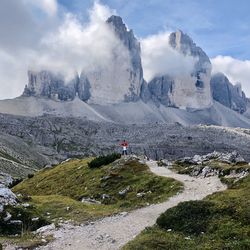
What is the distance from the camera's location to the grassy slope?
40688 millimetres

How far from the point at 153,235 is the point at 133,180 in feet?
90.3

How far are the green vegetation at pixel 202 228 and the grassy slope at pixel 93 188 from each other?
9.08 meters

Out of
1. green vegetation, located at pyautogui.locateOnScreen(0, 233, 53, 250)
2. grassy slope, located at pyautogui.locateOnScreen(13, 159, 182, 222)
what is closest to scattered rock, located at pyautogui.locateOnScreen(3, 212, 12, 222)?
green vegetation, located at pyautogui.locateOnScreen(0, 233, 53, 250)

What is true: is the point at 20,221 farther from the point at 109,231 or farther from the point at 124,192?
the point at 124,192

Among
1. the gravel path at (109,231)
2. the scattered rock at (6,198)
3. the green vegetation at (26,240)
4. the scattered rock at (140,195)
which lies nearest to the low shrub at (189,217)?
the gravel path at (109,231)

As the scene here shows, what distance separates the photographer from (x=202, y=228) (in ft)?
93.2

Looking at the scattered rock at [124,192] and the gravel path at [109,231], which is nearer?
the gravel path at [109,231]

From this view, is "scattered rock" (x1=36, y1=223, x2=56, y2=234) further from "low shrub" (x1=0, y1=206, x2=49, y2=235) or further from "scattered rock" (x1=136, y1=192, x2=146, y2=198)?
"scattered rock" (x1=136, y1=192, x2=146, y2=198)

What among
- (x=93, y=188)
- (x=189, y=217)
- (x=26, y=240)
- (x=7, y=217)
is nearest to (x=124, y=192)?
(x=93, y=188)

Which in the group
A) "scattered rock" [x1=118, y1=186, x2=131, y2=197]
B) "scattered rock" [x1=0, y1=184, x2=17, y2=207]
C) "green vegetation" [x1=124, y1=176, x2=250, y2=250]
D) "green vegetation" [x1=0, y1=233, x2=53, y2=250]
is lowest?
"green vegetation" [x1=0, y1=233, x2=53, y2=250]

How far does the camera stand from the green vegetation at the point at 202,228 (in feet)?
83.8

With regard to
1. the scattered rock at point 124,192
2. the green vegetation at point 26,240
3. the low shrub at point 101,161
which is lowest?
the green vegetation at point 26,240

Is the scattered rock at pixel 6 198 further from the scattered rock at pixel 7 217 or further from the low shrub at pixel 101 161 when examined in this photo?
the low shrub at pixel 101 161

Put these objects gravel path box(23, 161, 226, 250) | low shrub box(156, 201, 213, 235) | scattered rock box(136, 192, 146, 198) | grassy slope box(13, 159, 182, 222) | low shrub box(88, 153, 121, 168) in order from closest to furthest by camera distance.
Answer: gravel path box(23, 161, 226, 250) < low shrub box(156, 201, 213, 235) < grassy slope box(13, 159, 182, 222) < scattered rock box(136, 192, 146, 198) < low shrub box(88, 153, 121, 168)
